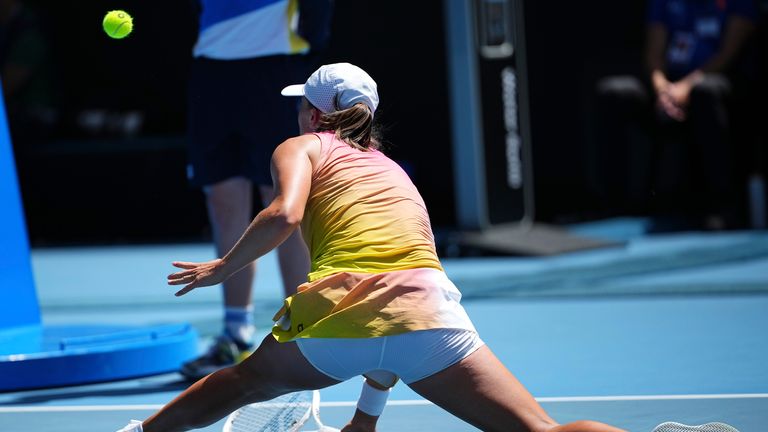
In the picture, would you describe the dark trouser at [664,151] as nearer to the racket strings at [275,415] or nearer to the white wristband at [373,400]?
the racket strings at [275,415]

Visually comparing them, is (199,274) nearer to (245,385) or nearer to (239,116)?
(245,385)

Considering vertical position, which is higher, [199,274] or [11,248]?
[199,274]

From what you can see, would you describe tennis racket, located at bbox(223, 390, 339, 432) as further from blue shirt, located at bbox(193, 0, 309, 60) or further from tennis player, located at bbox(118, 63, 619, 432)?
blue shirt, located at bbox(193, 0, 309, 60)

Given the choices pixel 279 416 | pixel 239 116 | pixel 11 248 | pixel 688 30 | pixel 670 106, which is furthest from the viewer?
pixel 688 30

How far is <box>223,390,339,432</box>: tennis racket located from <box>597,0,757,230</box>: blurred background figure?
555 cm

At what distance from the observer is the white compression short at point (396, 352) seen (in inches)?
137

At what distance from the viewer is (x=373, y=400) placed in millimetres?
4000

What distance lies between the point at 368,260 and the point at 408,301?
0.16 meters

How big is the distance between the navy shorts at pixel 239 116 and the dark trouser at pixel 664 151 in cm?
457

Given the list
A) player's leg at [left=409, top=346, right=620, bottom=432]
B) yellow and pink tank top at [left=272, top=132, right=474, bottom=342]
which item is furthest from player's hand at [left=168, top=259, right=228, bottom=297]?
player's leg at [left=409, top=346, right=620, bottom=432]

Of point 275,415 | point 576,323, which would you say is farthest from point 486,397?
point 576,323

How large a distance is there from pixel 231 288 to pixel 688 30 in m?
5.20

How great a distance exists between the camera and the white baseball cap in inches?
149

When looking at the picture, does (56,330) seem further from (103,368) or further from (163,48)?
(163,48)
